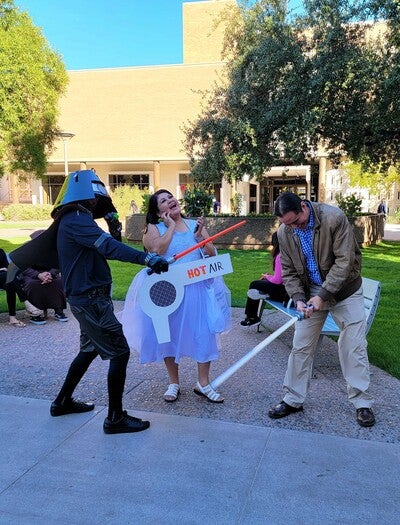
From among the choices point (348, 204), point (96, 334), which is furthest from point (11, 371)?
point (348, 204)

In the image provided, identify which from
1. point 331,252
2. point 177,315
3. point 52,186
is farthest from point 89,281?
point 52,186

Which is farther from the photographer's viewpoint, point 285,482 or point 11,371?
point 11,371

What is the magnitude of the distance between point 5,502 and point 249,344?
351cm

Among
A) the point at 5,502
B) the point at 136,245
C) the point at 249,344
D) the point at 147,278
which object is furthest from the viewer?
the point at 136,245

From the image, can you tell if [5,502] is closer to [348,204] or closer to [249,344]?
[249,344]

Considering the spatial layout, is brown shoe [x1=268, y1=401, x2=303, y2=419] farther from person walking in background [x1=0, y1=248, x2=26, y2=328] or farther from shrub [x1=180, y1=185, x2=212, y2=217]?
shrub [x1=180, y1=185, x2=212, y2=217]

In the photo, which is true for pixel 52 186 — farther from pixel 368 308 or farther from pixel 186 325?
pixel 186 325

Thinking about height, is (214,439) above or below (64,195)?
below

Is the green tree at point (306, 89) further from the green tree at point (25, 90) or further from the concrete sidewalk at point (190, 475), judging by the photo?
the concrete sidewalk at point (190, 475)

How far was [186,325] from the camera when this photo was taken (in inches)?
150

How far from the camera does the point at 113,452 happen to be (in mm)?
3170

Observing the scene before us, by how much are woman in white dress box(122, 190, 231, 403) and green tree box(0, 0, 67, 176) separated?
17620mm

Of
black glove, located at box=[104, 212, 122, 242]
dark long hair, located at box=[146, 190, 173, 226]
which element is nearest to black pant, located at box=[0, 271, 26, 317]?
black glove, located at box=[104, 212, 122, 242]

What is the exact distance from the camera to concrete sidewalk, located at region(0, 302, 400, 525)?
2568mm
